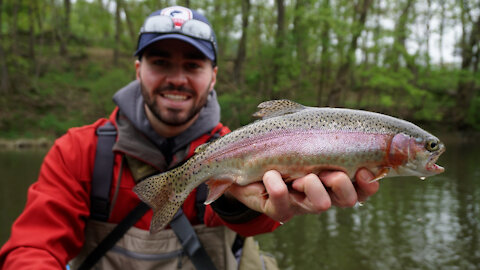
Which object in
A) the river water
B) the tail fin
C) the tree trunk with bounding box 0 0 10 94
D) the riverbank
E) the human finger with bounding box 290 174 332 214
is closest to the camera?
the human finger with bounding box 290 174 332 214

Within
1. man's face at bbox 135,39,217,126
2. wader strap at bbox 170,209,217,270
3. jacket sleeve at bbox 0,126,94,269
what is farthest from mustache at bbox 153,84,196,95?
wader strap at bbox 170,209,217,270

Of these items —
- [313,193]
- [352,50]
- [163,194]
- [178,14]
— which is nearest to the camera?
[313,193]

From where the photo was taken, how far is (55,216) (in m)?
2.60

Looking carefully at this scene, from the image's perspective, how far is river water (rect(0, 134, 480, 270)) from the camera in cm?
652

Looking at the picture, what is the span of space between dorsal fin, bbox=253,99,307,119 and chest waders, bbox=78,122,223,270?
1.08m

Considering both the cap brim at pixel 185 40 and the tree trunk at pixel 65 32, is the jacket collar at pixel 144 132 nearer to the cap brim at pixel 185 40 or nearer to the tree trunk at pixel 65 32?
the cap brim at pixel 185 40

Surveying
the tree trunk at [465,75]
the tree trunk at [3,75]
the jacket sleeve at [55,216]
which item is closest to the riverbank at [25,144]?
the tree trunk at [3,75]

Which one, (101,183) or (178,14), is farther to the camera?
(178,14)

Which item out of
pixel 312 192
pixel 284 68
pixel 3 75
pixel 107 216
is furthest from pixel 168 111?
pixel 3 75

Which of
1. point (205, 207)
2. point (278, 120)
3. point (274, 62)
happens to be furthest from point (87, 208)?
point (274, 62)

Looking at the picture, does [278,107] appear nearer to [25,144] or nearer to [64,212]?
[64,212]

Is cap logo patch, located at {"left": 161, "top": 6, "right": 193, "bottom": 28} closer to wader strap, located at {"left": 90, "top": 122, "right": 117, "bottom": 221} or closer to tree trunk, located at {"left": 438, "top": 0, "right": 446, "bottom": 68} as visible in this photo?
wader strap, located at {"left": 90, "top": 122, "right": 117, "bottom": 221}

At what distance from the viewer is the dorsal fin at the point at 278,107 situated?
1.99 metres

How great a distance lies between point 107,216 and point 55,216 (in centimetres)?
36
